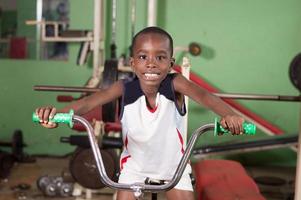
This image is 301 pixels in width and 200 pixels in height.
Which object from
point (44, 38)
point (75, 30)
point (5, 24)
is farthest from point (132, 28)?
point (5, 24)

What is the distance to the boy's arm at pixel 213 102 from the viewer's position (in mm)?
1602

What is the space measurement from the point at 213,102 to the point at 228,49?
276cm

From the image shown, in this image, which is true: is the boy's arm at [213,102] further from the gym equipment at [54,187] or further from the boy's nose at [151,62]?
the gym equipment at [54,187]

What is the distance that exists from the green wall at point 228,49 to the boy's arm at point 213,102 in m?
2.52

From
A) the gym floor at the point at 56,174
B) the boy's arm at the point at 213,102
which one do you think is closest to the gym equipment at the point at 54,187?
the gym floor at the point at 56,174

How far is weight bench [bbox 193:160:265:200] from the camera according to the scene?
7.98 ft

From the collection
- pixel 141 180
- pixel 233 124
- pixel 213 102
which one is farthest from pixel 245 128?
pixel 141 180

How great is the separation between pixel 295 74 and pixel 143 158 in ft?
7.36

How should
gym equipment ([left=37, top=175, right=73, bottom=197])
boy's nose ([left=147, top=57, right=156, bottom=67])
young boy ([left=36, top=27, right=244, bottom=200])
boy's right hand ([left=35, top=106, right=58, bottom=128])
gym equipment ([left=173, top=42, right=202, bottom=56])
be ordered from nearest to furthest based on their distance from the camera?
boy's right hand ([left=35, top=106, right=58, bottom=128]) → boy's nose ([left=147, top=57, right=156, bottom=67]) → young boy ([left=36, top=27, right=244, bottom=200]) → gym equipment ([left=37, top=175, right=73, bottom=197]) → gym equipment ([left=173, top=42, right=202, bottom=56])

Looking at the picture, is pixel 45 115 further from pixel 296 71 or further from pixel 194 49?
pixel 194 49

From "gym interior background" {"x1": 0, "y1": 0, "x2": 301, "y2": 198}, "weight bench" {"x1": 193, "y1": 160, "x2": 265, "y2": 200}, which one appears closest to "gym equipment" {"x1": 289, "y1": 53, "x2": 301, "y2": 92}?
"gym interior background" {"x1": 0, "y1": 0, "x2": 301, "y2": 198}

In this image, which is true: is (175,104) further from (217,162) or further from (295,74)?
(295,74)

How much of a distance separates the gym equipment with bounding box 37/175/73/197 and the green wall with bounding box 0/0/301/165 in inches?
50.7

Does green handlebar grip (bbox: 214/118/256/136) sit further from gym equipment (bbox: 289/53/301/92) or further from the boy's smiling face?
gym equipment (bbox: 289/53/301/92)
